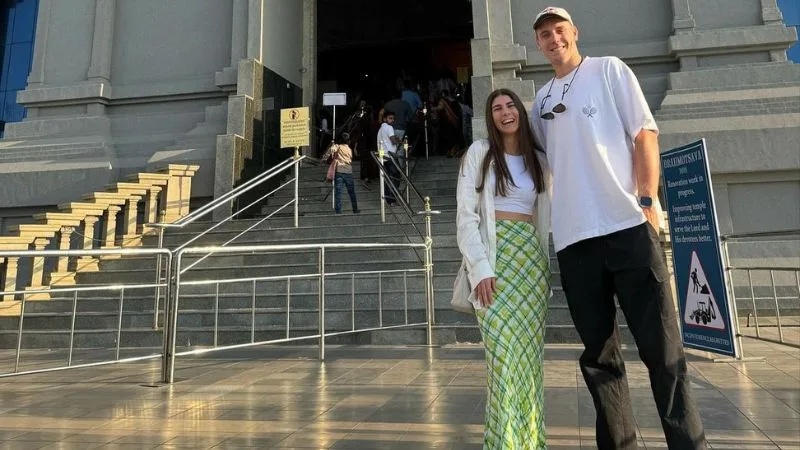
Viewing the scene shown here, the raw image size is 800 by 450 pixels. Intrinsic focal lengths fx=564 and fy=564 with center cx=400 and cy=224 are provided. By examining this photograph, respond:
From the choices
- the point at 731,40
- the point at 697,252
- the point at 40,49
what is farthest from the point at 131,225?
the point at 731,40

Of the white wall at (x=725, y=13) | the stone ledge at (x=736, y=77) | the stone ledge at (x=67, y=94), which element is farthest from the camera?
the stone ledge at (x=67, y=94)

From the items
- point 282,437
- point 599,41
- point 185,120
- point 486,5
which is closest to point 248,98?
point 185,120

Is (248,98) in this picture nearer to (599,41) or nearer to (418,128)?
(418,128)

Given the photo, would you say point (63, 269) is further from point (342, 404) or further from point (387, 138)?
point (342, 404)

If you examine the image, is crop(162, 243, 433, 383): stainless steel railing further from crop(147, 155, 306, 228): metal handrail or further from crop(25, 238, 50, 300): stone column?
crop(25, 238, 50, 300): stone column

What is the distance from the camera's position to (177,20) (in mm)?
13602

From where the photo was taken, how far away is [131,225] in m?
9.91

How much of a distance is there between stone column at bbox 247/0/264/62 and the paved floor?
26.9 feet

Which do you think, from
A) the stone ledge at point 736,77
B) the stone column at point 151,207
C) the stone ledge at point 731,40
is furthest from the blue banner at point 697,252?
the stone column at point 151,207

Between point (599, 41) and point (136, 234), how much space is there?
972 cm

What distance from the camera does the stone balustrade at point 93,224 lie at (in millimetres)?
8805

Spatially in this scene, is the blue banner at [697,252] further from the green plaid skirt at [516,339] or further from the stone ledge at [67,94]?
the stone ledge at [67,94]

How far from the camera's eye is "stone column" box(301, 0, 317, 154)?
1427 centimetres

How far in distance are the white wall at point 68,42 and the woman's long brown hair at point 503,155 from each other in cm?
1391
